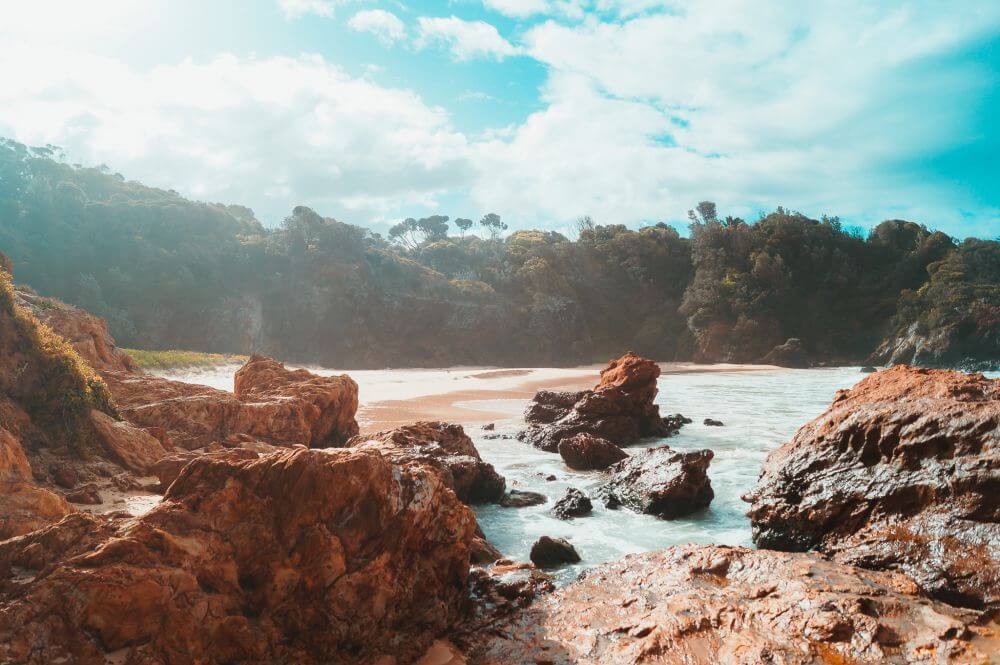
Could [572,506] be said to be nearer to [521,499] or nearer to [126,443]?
[521,499]

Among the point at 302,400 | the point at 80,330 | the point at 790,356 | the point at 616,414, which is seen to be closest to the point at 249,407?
the point at 302,400

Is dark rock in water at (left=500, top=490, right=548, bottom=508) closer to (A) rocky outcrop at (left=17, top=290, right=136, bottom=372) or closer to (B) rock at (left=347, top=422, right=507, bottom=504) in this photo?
(B) rock at (left=347, top=422, right=507, bottom=504)

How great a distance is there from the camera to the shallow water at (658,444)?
22.2ft

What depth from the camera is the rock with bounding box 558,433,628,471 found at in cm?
1020

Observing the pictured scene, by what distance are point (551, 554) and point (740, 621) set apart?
249 centimetres

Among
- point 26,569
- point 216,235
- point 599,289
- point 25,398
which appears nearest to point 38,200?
point 216,235

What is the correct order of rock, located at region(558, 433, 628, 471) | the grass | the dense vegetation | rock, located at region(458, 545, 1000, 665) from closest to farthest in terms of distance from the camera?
rock, located at region(458, 545, 1000, 665) < rock, located at region(558, 433, 628, 471) < the grass < the dense vegetation

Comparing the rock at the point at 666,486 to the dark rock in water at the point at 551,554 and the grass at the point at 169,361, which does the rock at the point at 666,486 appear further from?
the grass at the point at 169,361

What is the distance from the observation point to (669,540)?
6.70 m

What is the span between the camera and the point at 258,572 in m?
3.57

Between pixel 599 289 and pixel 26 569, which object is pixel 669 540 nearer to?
pixel 26 569

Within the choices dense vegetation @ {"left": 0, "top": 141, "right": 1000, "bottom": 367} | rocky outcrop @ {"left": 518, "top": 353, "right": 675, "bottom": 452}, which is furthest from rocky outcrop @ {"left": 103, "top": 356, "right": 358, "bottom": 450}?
dense vegetation @ {"left": 0, "top": 141, "right": 1000, "bottom": 367}

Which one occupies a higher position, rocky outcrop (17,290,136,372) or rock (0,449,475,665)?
rocky outcrop (17,290,136,372)

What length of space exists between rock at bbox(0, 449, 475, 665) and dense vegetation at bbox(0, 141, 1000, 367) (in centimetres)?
3951
